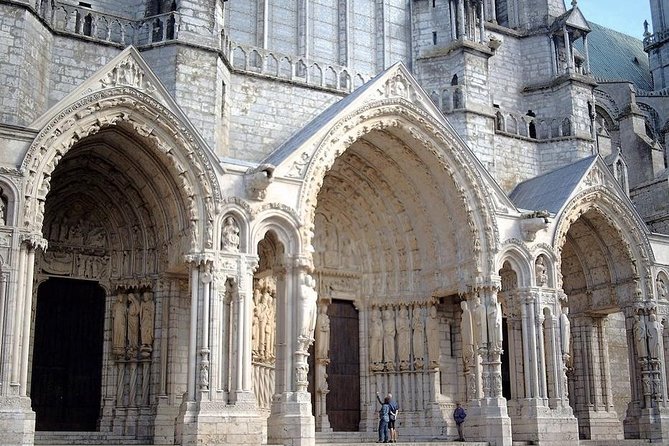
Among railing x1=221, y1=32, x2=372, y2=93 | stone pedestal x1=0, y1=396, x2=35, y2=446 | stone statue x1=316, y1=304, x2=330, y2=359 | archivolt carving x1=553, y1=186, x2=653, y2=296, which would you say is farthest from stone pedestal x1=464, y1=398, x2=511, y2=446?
stone pedestal x1=0, y1=396, x2=35, y2=446

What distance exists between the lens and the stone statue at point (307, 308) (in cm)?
1371

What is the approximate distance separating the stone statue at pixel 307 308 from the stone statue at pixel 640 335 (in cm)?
744

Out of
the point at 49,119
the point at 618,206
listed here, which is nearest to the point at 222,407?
the point at 49,119

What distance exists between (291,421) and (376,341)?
4.12 m

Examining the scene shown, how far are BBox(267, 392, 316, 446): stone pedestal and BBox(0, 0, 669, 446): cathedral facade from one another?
0.13ft

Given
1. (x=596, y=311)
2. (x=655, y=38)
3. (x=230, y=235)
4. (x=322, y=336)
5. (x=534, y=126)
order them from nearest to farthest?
(x=230, y=235) < (x=322, y=336) < (x=596, y=311) < (x=534, y=126) < (x=655, y=38)

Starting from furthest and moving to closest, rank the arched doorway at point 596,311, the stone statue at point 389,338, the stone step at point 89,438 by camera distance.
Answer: the arched doorway at point 596,311 → the stone statue at point 389,338 → the stone step at point 89,438

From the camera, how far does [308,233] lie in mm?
14172

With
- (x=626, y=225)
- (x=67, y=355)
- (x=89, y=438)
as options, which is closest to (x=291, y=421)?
(x=89, y=438)

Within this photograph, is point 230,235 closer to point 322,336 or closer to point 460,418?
point 322,336

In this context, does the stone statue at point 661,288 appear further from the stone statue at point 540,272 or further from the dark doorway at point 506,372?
the dark doorway at point 506,372

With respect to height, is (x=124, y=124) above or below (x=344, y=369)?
above

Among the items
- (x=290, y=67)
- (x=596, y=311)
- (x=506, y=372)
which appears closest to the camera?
(x=290, y=67)

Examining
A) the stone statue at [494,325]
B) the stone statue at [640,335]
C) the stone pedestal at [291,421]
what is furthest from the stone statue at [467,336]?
the stone statue at [640,335]
